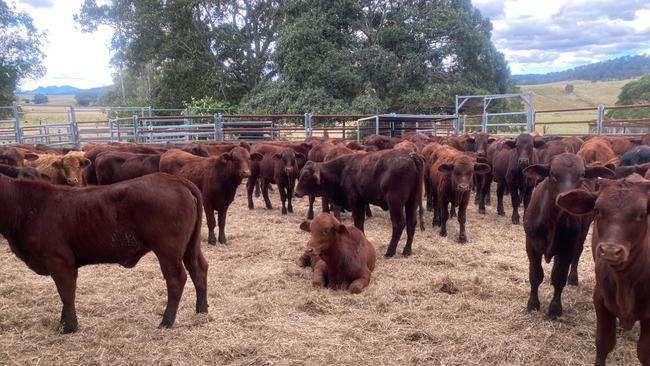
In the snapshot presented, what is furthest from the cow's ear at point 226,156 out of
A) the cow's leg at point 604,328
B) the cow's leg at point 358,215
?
the cow's leg at point 604,328

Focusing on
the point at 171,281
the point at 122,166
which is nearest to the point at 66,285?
the point at 171,281

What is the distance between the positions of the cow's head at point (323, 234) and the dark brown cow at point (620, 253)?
2790 millimetres

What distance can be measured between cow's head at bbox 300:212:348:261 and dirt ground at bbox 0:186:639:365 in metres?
0.48

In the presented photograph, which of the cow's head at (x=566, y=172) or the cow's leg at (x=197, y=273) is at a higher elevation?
the cow's head at (x=566, y=172)

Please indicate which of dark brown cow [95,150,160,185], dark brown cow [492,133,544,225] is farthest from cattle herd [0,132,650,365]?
dark brown cow [492,133,544,225]

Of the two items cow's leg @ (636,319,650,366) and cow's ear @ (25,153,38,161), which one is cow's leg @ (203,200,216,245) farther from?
cow's leg @ (636,319,650,366)

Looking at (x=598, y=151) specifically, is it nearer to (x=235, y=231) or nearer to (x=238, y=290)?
(x=235, y=231)

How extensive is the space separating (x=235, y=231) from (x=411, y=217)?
3.30m

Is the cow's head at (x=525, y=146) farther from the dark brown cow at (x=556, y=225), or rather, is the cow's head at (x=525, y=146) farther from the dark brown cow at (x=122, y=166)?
the dark brown cow at (x=122, y=166)

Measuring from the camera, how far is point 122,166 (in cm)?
938

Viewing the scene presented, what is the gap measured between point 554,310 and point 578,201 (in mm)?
1691

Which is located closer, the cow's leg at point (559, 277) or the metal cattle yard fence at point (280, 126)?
the cow's leg at point (559, 277)

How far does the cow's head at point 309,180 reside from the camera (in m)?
8.00

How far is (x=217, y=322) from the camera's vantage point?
4.74 metres
